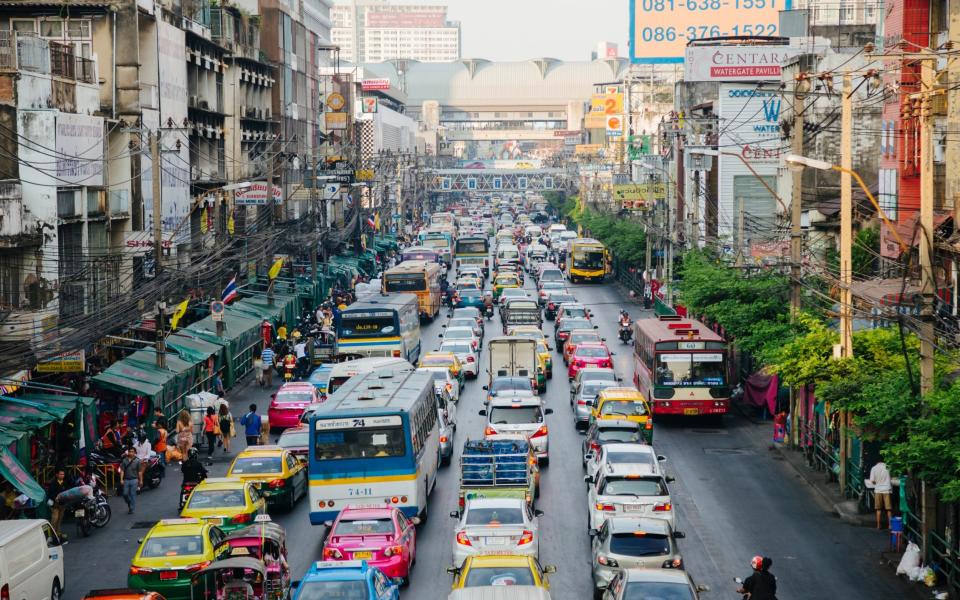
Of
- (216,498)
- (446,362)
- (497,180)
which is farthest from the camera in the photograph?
(497,180)

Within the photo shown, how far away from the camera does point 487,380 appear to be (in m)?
51.9

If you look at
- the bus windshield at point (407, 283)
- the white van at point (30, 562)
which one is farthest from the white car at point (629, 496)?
the bus windshield at point (407, 283)

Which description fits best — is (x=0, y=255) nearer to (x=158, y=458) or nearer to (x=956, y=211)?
(x=158, y=458)

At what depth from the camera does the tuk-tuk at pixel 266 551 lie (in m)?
21.3

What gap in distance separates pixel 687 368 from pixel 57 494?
59.6ft

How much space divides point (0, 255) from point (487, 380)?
22.0m

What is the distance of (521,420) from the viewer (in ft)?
112

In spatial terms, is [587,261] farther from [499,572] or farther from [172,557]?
[499,572]

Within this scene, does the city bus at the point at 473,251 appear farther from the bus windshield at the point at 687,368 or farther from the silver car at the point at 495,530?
the silver car at the point at 495,530

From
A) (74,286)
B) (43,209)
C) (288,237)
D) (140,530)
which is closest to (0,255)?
(43,209)

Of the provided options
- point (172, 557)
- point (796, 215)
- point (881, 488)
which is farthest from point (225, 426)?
point (881, 488)

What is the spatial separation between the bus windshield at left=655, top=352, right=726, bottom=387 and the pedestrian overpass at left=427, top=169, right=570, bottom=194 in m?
131

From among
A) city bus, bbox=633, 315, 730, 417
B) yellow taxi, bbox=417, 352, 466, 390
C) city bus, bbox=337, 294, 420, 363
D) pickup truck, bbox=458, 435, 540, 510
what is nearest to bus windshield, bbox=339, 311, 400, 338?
city bus, bbox=337, 294, 420, 363

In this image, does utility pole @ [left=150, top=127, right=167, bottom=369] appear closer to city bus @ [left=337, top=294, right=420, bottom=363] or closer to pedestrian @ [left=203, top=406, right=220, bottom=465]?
pedestrian @ [left=203, top=406, right=220, bottom=465]
